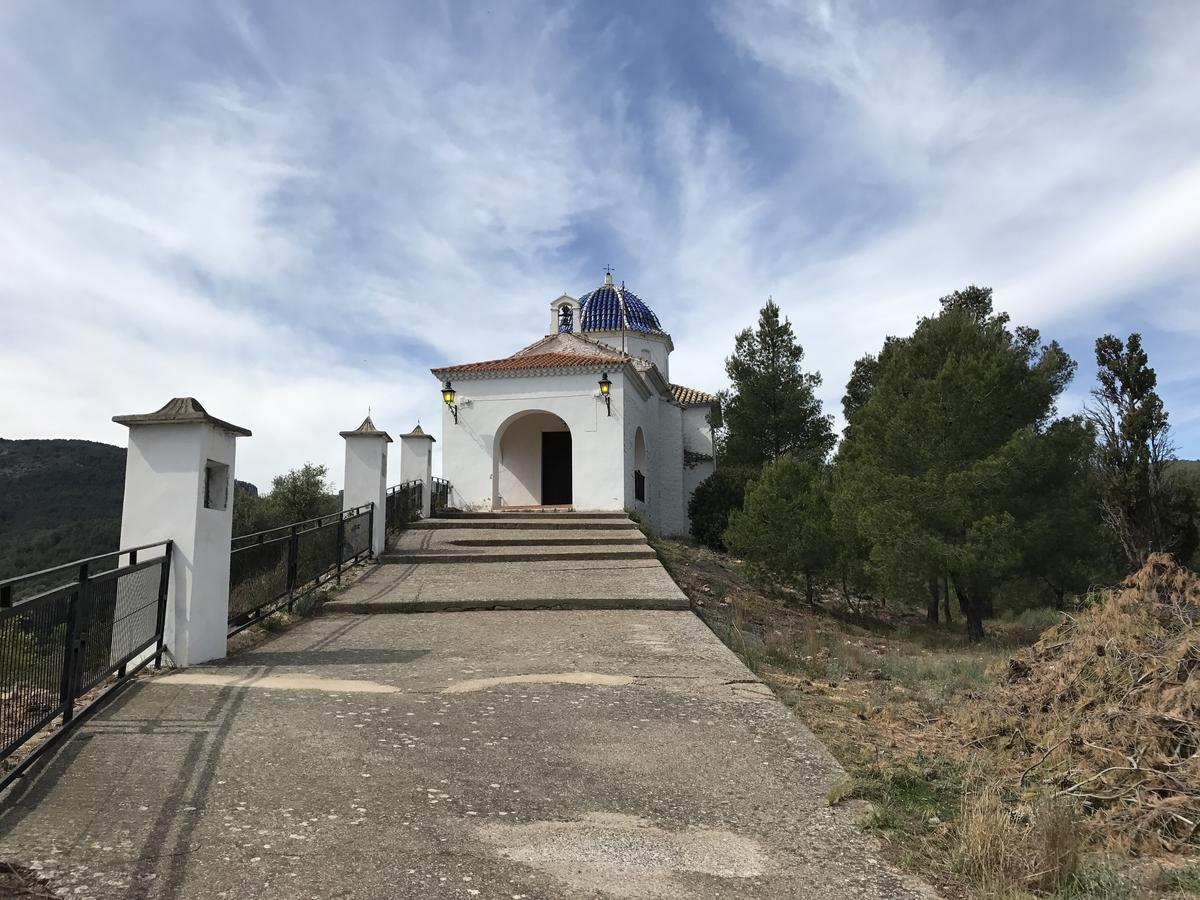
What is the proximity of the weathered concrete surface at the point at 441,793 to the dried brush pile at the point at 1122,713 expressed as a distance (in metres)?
1.32

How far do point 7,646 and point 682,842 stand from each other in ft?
11.0

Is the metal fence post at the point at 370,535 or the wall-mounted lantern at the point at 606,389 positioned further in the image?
the wall-mounted lantern at the point at 606,389

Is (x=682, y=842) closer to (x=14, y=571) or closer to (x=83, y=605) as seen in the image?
(x=83, y=605)

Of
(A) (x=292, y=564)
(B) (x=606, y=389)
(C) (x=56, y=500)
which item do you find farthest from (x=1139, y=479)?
(C) (x=56, y=500)

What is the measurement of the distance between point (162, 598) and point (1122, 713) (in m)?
6.50

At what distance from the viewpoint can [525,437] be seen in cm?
2214

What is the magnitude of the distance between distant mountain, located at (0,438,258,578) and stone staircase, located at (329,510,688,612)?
2455cm

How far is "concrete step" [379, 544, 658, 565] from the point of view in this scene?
40.8ft

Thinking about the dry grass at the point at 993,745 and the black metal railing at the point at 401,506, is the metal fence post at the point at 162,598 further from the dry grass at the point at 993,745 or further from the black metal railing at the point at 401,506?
the black metal railing at the point at 401,506

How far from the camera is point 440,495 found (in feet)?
59.8

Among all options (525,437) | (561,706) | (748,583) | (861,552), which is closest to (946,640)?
(861,552)

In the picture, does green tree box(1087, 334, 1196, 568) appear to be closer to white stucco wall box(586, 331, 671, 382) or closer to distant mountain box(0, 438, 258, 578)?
white stucco wall box(586, 331, 671, 382)

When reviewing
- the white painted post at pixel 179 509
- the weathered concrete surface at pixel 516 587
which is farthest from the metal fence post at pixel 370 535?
the white painted post at pixel 179 509

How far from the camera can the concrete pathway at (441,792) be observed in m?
2.98
